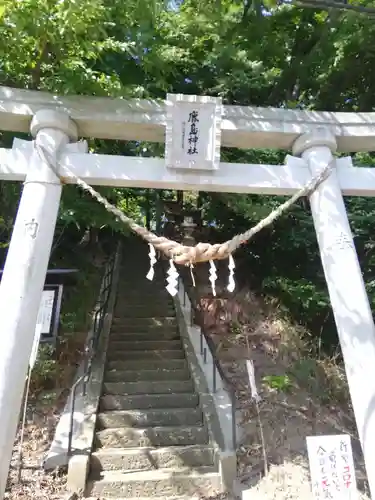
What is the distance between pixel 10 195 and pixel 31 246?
10.2 feet

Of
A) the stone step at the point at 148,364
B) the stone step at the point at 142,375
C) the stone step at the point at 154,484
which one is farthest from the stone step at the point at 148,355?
the stone step at the point at 154,484

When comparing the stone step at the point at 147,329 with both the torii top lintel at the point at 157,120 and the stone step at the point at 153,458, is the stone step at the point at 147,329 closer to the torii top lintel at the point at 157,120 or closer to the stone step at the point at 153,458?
the stone step at the point at 153,458

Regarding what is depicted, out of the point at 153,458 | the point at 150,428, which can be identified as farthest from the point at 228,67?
the point at 153,458

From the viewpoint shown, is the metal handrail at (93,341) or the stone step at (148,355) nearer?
the metal handrail at (93,341)

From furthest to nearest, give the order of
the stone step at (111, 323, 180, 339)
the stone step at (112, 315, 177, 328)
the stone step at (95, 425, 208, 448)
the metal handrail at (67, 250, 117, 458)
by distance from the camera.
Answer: the stone step at (112, 315, 177, 328) < the stone step at (111, 323, 180, 339) < the stone step at (95, 425, 208, 448) < the metal handrail at (67, 250, 117, 458)

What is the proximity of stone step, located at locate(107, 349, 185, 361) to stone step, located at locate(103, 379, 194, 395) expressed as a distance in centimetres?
82

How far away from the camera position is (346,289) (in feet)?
12.9

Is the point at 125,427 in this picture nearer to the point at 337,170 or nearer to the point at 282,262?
the point at 337,170

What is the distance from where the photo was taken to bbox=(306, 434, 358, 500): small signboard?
135 inches

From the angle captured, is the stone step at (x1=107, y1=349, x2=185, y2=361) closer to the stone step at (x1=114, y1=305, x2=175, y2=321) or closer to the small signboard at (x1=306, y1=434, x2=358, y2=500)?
the stone step at (x1=114, y1=305, x2=175, y2=321)

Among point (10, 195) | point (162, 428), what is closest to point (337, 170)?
point (162, 428)

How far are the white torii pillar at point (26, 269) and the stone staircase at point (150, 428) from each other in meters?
1.84

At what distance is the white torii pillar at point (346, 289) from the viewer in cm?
A: 353

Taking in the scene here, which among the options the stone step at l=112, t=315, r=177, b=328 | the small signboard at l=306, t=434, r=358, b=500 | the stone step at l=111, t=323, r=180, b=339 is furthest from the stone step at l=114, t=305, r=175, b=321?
the small signboard at l=306, t=434, r=358, b=500
